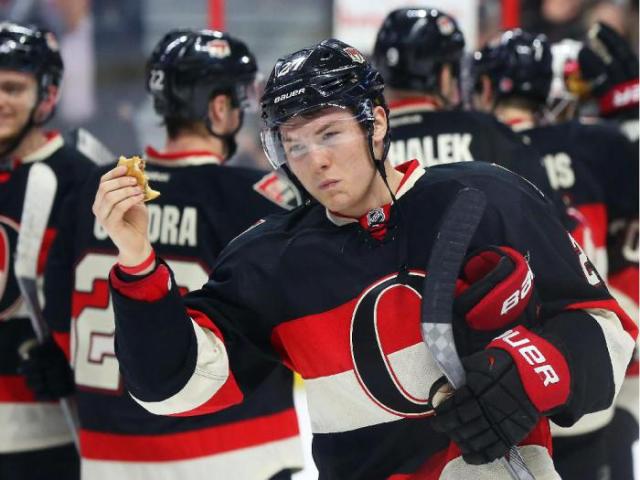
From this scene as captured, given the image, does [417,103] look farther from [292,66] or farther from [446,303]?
[446,303]

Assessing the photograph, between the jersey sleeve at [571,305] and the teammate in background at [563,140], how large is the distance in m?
1.16

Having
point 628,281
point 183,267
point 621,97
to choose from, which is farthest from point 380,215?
point 621,97

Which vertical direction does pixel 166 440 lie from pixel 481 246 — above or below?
below

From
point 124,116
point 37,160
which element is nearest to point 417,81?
point 37,160

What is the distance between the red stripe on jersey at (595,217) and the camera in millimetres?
2975

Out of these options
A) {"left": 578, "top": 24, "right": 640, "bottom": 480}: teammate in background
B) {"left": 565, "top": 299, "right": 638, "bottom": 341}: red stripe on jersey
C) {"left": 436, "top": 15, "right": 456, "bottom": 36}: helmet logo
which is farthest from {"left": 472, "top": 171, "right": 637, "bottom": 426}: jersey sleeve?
{"left": 578, "top": 24, "right": 640, "bottom": 480}: teammate in background

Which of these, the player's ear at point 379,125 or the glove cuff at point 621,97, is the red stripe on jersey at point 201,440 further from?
the glove cuff at point 621,97

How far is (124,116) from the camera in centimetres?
560

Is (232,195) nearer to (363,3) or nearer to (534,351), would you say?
(534,351)

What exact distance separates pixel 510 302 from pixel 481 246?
109 mm

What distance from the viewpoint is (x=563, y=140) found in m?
3.00

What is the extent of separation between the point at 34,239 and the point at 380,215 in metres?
1.09

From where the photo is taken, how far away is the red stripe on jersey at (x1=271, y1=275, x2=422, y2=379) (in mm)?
1651

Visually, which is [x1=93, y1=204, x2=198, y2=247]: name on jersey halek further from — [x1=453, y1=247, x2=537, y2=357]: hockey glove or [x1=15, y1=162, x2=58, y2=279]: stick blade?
[x1=453, y1=247, x2=537, y2=357]: hockey glove
